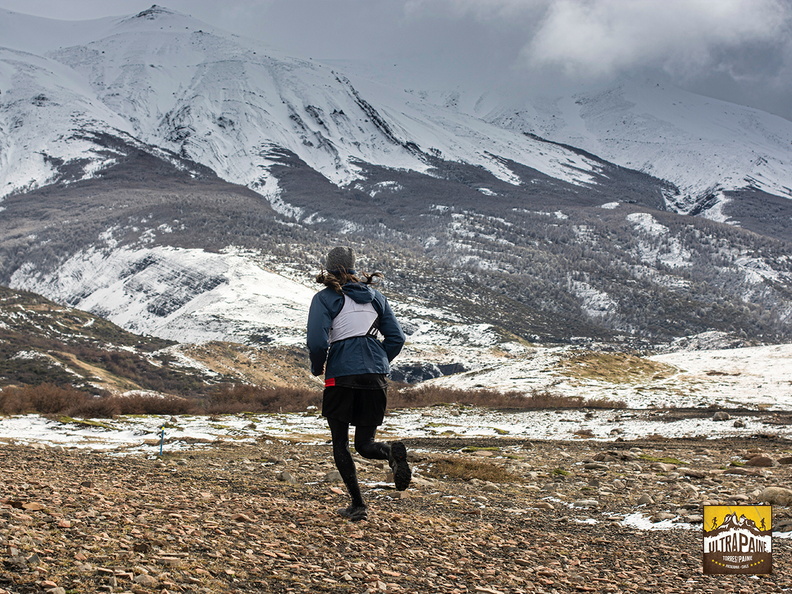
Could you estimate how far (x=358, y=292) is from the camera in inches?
250

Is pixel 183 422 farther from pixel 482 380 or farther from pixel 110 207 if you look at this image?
pixel 110 207

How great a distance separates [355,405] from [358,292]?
3.16 feet

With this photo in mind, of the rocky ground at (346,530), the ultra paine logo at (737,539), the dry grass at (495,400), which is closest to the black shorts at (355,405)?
the rocky ground at (346,530)

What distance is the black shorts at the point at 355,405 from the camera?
20.4 ft

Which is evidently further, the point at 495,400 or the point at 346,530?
the point at 495,400

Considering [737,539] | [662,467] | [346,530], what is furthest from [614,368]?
[737,539]

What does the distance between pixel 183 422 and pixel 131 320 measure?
101 meters

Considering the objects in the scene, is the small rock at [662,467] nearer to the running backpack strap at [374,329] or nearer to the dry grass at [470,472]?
the dry grass at [470,472]

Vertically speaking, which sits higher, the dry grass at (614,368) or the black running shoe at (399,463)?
the black running shoe at (399,463)

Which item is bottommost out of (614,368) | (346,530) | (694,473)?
(614,368)

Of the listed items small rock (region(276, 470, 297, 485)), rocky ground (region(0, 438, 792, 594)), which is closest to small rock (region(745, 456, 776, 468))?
rocky ground (region(0, 438, 792, 594))

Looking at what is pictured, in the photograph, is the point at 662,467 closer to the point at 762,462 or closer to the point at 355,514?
the point at 762,462

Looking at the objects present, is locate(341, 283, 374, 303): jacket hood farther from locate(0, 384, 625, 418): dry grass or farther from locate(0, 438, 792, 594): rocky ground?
locate(0, 384, 625, 418): dry grass

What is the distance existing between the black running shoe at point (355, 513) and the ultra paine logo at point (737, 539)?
8.96ft
